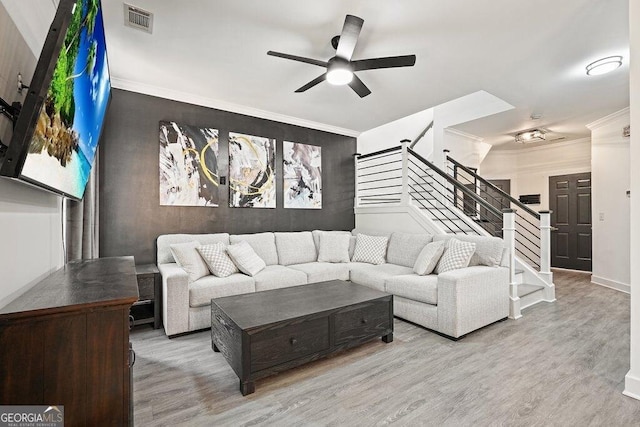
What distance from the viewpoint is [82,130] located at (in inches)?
65.6

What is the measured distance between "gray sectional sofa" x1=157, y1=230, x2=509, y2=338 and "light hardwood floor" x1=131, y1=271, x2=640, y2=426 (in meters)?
0.18

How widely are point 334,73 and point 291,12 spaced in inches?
21.7

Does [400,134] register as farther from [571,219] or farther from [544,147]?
[571,219]

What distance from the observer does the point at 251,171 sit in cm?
422

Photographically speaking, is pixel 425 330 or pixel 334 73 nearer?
pixel 334 73

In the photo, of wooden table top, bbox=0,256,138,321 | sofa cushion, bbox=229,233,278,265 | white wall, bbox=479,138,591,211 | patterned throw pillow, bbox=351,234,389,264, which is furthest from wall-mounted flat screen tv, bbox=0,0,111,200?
white wall, bbox=479,138,591,211

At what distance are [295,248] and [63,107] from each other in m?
3.12

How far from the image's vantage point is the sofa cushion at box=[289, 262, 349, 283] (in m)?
3.60

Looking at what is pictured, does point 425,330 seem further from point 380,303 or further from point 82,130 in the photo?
point 82,130

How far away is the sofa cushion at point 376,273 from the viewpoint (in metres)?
3.43

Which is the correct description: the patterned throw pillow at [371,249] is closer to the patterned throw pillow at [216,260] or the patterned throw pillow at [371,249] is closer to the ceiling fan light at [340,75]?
the patterned throw pillow at [216,260]

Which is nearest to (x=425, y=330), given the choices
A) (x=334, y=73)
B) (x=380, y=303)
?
(x=380, y=303)

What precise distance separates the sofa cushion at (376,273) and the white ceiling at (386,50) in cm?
221

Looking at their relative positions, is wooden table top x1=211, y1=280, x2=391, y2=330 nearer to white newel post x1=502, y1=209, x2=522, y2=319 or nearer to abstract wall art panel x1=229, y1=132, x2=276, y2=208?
white newel post x1=502, y1=209, x2=522, y2=319
